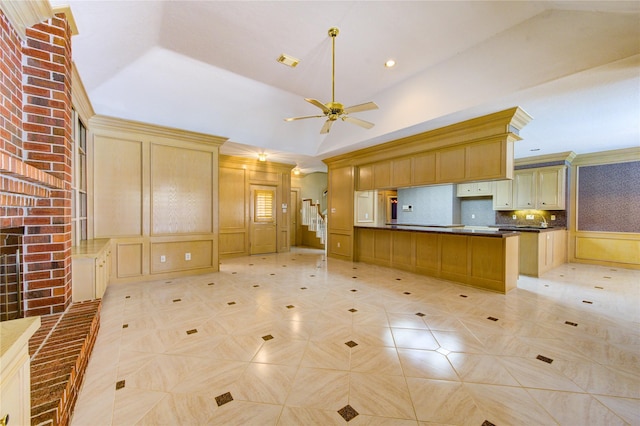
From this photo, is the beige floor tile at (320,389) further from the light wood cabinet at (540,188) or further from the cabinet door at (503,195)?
the light wood cabinet at (540,188)

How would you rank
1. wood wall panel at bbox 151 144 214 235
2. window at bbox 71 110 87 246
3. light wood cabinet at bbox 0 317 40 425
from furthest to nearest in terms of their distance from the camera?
wood wall panel at bbox 151 144 214 235, window at bbox 71 110 87 246, light wood cabinet at bbox 0 317 40 425

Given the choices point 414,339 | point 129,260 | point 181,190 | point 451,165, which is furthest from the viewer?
point 181,190

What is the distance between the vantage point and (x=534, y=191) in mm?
6758

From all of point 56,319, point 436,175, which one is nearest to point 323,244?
point 436,175

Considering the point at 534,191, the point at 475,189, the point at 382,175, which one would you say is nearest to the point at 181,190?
the point at 382,175

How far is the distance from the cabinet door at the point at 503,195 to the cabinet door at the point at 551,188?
0.61m

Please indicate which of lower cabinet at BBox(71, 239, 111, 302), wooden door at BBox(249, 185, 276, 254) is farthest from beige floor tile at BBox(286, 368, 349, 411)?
wooden door at BBox(249, 185, 276, 254)

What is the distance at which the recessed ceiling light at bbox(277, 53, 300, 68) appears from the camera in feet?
11.6

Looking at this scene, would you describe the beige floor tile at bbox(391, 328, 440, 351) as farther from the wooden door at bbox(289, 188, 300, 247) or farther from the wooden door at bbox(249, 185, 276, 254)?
the wooden door at bbox(289, 188, 300, 247)

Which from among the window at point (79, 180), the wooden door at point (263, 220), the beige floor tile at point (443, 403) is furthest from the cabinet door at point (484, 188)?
the window at point (79, 180)

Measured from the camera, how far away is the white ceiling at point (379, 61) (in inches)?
103

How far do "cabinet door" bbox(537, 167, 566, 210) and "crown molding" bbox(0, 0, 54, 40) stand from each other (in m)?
9.20

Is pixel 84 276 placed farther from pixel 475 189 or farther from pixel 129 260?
pixel 475 189

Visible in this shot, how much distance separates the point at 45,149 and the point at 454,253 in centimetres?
552
